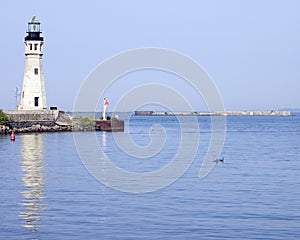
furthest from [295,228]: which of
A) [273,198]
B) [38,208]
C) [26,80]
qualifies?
[26,80]

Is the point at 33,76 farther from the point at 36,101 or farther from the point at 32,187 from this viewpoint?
the point at 32,187

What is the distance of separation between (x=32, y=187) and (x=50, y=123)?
50117 millimetres

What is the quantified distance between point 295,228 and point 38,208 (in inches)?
312

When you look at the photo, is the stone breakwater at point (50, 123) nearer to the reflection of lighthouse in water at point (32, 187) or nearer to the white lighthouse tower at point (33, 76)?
the white lighthouse tower at point (33, 76)

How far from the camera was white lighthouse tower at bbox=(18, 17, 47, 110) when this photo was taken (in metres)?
73.9

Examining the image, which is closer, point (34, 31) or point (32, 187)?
point (32, 187)

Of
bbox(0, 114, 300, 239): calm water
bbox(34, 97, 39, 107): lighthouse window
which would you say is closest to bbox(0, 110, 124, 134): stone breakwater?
bbox(34, 97, 39, 107): lighthouse window

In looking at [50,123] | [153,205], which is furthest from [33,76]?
[153,205]

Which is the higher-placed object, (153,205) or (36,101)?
(36,101)

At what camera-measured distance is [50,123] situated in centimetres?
7662

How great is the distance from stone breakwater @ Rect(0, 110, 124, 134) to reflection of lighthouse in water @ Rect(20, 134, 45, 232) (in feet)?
80.9

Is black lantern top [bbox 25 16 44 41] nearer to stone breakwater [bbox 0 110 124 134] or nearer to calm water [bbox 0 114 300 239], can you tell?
stone breakwater [bbox 0 110 124 134]

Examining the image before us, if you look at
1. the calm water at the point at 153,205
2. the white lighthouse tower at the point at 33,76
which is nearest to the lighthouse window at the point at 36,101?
the white lighthouse tower at the point at 33,76

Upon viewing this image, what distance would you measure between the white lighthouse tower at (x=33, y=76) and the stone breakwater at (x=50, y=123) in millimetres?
1183
